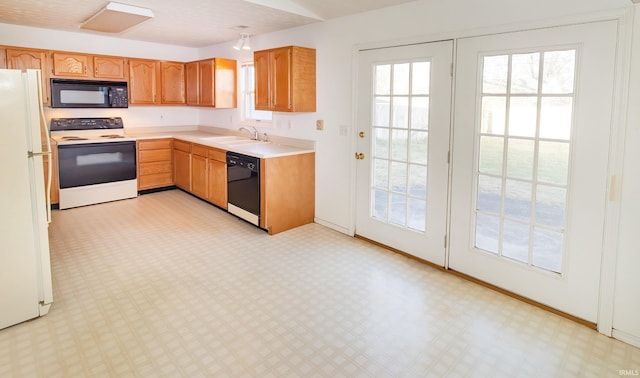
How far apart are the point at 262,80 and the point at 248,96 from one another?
3.77 feet

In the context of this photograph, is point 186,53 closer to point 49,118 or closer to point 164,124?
point 164,124

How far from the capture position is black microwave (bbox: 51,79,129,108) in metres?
5.39

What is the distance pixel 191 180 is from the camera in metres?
5.99

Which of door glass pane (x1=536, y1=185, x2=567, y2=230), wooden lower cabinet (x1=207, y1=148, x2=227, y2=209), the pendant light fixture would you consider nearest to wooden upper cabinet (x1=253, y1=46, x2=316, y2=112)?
the pendant light fixture

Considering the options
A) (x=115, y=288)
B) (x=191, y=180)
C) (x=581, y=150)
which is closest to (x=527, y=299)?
(x=581, y=150)

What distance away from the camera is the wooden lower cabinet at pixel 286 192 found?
4.42 metres

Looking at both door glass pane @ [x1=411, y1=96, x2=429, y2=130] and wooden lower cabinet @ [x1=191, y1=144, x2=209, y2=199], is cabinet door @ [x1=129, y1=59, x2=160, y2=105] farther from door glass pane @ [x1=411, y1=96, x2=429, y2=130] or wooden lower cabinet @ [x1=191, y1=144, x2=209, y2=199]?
door glass pane @ [x1=411, y1=96, x2=429, y2=130]

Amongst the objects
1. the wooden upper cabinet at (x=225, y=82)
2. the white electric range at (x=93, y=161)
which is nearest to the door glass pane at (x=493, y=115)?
the wooden upper cabinet at (x=225, y=82)

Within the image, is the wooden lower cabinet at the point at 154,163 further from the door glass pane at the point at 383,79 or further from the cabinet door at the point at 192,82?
the door glass pane at the point at 383,79

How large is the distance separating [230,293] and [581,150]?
8.73ft

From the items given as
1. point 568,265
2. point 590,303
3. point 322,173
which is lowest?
point 590,303

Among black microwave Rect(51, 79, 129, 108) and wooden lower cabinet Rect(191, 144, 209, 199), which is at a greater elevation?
black microwave Rect(51, 79, 129, 108)

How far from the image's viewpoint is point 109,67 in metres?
5.82

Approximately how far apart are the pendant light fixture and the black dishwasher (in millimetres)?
1317
